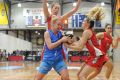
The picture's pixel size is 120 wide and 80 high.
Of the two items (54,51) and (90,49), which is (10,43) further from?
(54,51)

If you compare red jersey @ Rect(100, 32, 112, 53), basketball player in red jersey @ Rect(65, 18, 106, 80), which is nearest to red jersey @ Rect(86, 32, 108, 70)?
basketball player in red jersey @ Rect(65, 18, 106, 80)

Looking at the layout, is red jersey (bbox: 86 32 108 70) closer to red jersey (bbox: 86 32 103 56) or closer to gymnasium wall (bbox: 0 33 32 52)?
red jersey (bbox: 86 32 103 56)

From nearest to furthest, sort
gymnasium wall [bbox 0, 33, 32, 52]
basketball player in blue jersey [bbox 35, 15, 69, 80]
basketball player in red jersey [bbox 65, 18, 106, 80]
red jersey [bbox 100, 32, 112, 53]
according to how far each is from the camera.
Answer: basketball player in blue jersey [bbox 35, 15, 69, 80] < basketball player in red jersey [bbox 65, 18, 106, 80] < red jersey [bbox 100, 32, 112, 53] < gymnasium wall [bbox 0, 33, 32, 52]

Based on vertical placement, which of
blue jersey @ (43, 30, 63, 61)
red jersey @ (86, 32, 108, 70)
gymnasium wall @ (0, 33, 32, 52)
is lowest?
gymnasium wall @ (0, 33, 32, 52)

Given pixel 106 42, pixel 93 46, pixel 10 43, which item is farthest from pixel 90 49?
pixel 10 43

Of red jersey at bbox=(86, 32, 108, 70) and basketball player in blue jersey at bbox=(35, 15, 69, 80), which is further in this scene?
red jersey at bbox=(86, 32, 108, 70)

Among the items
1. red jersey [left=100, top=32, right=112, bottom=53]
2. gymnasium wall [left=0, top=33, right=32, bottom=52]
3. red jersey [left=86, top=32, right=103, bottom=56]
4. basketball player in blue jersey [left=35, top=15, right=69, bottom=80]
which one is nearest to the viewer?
basketball player in blue jersey [left=35, top=15, right=69, bottom=80]

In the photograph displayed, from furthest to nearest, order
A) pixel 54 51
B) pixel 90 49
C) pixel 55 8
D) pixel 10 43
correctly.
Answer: pixel 10 43
pixel 90 49
pixel 55 8
pixel 54 51

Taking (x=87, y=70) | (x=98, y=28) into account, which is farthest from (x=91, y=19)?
(x=98, y=28)

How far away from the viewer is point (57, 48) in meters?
6.51

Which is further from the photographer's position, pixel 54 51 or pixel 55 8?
pixel 55 8

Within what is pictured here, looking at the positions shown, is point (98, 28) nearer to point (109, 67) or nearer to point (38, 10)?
point (38, 10)

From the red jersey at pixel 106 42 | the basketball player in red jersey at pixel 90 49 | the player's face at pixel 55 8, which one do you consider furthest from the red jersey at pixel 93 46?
the red jersey at pixel 106 42

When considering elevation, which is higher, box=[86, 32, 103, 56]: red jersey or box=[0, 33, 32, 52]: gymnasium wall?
box=[86, 32, 103, 56]: red jersey
